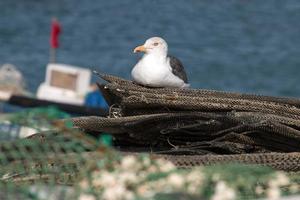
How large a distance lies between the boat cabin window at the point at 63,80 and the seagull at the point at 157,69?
1193 cm

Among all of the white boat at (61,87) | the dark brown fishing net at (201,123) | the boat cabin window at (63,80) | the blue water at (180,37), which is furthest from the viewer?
the blue water at (180,37)

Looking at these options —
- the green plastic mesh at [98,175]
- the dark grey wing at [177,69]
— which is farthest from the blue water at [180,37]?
the green plastic mesh at [98,175]

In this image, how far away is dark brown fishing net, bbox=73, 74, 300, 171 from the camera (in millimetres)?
5641

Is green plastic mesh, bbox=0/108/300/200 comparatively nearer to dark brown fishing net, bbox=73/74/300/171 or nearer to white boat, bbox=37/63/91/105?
dark brown fishing net, bbox=73/74/300/171

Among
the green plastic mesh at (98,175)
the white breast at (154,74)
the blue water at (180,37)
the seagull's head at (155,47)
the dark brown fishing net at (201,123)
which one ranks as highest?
the blue water at (180,37)

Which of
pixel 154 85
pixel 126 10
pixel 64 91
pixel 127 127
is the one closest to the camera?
pixel 127 127

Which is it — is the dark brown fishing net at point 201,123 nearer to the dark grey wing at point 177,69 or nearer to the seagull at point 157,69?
the seagull at point 157,69

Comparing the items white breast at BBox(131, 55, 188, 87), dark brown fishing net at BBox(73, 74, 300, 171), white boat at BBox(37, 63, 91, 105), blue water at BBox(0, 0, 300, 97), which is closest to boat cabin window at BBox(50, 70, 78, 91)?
white boat at BBox(37, 63, 91, 105)

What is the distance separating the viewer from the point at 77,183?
4.44m

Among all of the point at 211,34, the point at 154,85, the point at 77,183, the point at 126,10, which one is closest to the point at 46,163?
the point at 77,183

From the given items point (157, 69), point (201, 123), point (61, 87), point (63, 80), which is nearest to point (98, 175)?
point (201, 123)

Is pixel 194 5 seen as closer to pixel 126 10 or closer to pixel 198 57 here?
pixel 126 10

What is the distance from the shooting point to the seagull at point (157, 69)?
693cm

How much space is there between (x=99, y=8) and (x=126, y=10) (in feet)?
4.57
